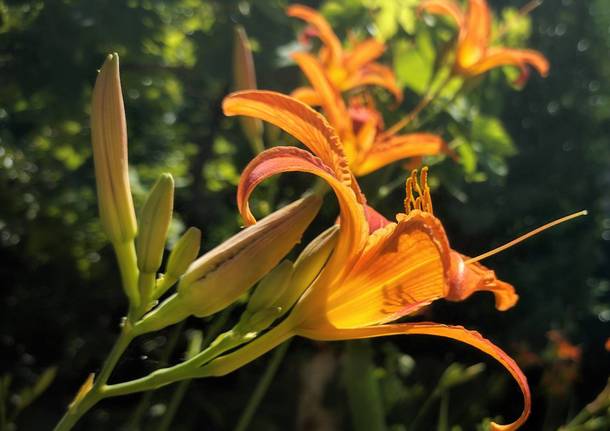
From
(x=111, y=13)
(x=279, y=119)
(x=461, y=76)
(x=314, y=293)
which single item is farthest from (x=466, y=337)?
(x=111, y=13)

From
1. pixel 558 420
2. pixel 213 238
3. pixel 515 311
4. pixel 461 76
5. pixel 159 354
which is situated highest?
pixel 461 76

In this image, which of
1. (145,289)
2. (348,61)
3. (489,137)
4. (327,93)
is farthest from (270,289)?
(489,137)

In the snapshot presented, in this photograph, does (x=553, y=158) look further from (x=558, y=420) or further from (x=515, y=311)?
(x=558, y=420)

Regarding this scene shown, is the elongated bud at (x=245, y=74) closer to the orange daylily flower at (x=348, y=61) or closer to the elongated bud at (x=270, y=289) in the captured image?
the orange daylily flower at (x=348, y=61)

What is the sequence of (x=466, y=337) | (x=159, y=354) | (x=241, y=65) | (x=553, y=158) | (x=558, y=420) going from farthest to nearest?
1. (x=553, y=158)
2. (x=558, y=420)
3. (x=159, y=354)
4. (x=241, y=65)
5. (x=466, y=337)

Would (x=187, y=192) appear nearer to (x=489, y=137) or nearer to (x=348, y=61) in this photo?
(x=348, y=61)

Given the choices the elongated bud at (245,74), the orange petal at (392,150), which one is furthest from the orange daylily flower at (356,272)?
the elongated bud at (245,74)
